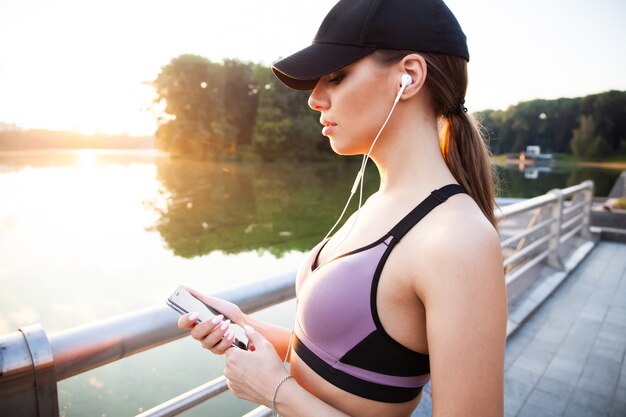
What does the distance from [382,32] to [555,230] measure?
476cm

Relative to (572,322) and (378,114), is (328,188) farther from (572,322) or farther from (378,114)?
(378,114)

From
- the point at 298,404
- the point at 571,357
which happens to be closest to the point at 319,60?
the point at 298,404

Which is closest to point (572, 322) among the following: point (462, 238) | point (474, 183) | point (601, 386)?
point (601, 386)

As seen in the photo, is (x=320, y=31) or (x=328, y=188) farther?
(x=328, y=188)

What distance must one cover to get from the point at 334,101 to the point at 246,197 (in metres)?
28.9

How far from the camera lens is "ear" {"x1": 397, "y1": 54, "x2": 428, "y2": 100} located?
837mm

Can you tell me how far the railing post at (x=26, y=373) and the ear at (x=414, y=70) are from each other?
95 cm

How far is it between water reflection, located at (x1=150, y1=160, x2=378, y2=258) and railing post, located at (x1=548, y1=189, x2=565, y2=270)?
12.4 m

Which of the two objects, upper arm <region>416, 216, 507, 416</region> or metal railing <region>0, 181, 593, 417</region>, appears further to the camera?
metal railing <region>0, 181, 593, 417</region>

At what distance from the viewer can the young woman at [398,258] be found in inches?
27.5

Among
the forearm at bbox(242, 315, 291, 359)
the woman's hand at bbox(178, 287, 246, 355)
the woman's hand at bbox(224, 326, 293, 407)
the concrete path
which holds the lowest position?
the concrete path

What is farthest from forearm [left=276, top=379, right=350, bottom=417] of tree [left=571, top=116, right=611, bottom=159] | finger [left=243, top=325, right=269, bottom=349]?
→ tree [left=571, top=116, right=611, bottom=159]

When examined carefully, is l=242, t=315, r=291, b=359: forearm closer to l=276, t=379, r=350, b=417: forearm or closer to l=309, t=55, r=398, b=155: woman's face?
l=276, t=379, r=350, b=417: forearm

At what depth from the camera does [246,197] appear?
2931 cm
